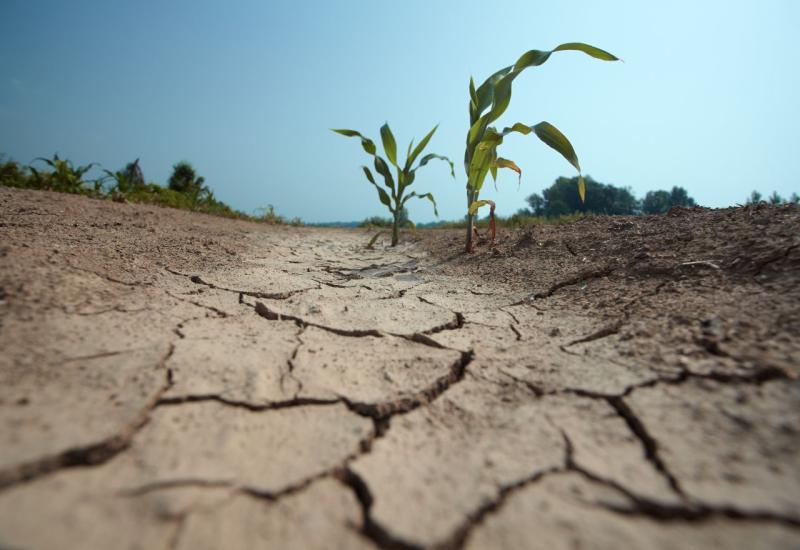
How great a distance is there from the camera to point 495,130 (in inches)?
98.1

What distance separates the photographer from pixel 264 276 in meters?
2.12

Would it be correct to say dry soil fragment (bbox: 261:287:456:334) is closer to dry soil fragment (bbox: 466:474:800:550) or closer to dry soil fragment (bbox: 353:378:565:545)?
dry soil fragment (bbox: 353:378:565:545)

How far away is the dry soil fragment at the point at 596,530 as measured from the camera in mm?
565

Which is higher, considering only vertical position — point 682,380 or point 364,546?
point 682,380

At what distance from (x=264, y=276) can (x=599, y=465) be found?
73.0 inches

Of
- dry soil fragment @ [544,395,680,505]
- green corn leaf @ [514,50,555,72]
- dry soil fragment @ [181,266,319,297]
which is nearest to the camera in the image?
dry soil fragment @ [544,395,680,505]

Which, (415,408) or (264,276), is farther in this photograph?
(264,276)

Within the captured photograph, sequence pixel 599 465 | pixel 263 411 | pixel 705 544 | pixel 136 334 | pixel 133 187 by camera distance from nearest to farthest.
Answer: pixel 705 544
pixel 599 465
pixel 263 411
pixel 136 334
pixel 133 187

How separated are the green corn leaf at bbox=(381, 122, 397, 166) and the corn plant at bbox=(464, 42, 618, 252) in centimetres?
91

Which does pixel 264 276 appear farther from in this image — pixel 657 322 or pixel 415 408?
pixel 657 322

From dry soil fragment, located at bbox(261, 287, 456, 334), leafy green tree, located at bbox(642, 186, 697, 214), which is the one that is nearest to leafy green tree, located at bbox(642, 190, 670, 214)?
leafy green tree, located at bbox(642, 186, 697, 214)

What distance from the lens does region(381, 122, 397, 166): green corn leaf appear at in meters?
3.42

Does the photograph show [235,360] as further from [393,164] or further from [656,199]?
[656,199]

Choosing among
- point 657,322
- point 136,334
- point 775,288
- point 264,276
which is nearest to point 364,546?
point 136,334
